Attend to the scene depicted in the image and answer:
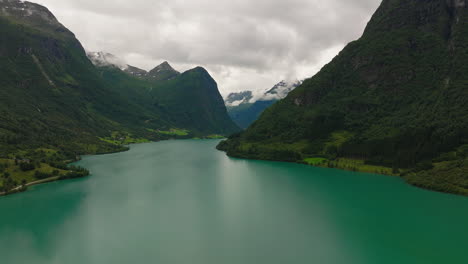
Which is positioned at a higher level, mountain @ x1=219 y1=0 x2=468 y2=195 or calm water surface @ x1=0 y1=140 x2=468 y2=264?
mountain @ x1=219 y1=0 x2=468 y2=195

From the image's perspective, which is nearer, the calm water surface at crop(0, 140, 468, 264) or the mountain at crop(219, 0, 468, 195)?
the calm water surface at crop(0, 140, 468, 264)

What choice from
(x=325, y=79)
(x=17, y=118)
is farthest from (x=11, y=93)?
(x=325, y=79)

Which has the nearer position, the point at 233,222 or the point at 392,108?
the point at 233,222

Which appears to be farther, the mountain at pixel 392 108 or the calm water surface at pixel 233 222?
the mountain at pixel 392 108

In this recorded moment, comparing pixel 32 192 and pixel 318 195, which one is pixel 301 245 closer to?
pixel 318 195

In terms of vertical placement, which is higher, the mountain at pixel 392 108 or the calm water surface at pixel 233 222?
the mountain at pixel 392 108
